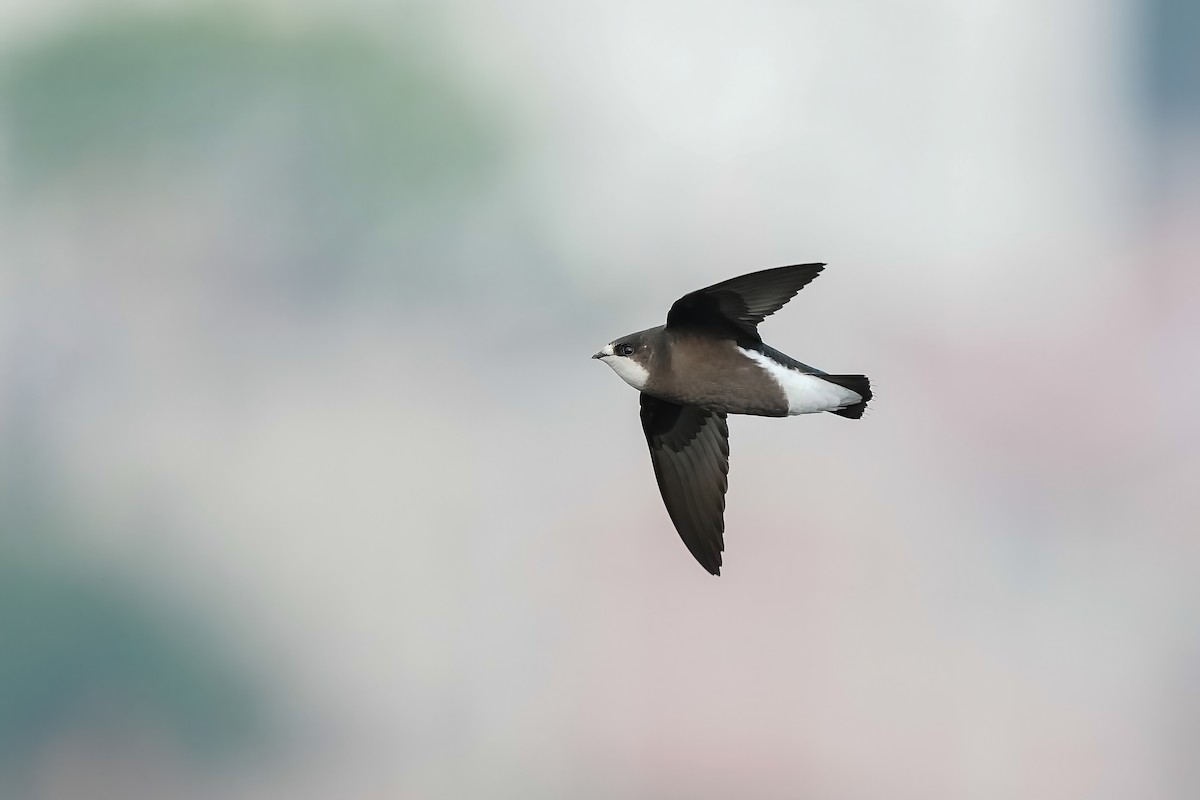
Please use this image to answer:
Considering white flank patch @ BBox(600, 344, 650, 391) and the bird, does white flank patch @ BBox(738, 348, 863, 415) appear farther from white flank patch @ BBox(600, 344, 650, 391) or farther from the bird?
white flank patch @ BBox(600, 344, 650, 391)

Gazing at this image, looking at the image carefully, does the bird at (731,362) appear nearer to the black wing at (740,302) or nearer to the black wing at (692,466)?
the black wing at (740,302)

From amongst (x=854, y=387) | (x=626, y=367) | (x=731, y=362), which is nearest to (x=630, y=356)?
(x=626, y=367)

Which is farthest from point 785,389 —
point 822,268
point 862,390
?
point 822,268

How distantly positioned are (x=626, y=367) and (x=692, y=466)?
3.58 feet

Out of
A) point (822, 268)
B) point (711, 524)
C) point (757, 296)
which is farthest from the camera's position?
point (711, 524)

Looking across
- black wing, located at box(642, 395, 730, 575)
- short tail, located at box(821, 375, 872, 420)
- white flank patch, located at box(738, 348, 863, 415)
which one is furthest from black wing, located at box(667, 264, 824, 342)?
black wing, located at box(642, 395, 730, 575)

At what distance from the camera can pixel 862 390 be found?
245 inches

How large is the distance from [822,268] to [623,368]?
1023 millimetres

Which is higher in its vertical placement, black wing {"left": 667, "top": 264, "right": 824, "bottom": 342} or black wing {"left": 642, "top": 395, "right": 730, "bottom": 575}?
black wing {"left": 667, "top": 264, "right": 824, "bottom": 342}

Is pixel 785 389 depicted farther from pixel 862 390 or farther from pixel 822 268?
pixel 822 268

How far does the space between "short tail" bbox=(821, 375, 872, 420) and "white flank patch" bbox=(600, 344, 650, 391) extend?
81cm

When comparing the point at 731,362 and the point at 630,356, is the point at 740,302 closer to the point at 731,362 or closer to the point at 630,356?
the point at 731,362

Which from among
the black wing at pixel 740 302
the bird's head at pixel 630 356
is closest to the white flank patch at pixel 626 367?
the bird's head at pixel 630 356

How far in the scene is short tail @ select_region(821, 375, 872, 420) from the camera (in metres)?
6.18
